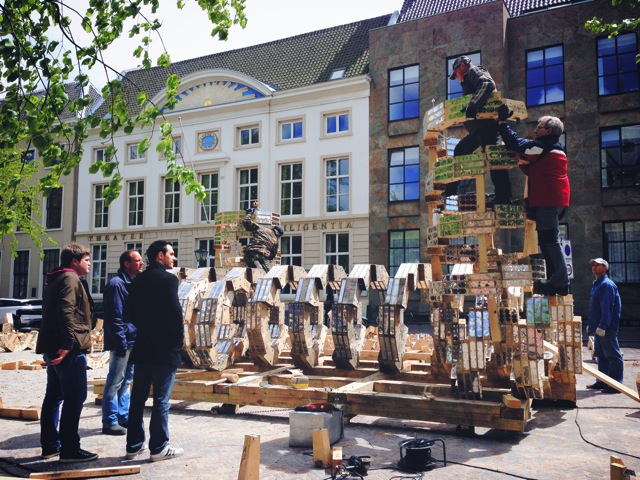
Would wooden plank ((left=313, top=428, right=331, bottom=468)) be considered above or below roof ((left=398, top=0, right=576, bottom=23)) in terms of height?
below

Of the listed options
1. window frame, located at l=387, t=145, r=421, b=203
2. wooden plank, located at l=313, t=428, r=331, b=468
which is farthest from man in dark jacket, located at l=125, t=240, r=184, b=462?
window frame, located at l=387, t=145, r=421, b=203

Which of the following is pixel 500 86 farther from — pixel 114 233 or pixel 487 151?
pixel 114 233

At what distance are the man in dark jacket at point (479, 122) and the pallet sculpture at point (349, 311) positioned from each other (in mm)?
1866

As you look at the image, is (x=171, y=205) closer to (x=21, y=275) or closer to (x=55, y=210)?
(x=55, y=210)

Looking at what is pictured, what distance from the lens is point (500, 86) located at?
76.8 ft

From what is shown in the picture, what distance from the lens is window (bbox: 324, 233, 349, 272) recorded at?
87.8 feet

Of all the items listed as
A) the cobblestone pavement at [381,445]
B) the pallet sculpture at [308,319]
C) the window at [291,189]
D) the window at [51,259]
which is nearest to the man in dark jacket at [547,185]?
the cobblestone pavement at [381,445]

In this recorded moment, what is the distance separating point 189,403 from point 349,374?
6.95 ft

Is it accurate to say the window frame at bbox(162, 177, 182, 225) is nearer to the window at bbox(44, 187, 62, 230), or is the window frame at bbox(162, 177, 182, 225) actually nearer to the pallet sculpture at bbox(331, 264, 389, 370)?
the window at bbox(44, 187, 62, 230)

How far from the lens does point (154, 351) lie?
537 cm

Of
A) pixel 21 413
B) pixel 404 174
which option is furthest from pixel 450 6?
pixel 21 413

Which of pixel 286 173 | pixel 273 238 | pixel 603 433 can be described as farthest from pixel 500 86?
pixel 603 433

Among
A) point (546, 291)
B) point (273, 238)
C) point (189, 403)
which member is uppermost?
point (273, 238)

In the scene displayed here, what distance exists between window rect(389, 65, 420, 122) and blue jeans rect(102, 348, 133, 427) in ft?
68.3
